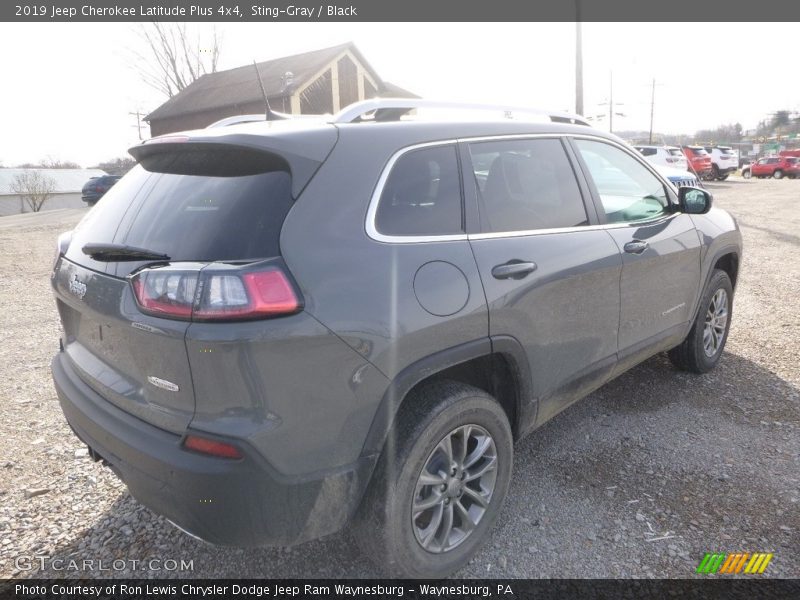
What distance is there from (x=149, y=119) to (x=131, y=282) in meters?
36.3

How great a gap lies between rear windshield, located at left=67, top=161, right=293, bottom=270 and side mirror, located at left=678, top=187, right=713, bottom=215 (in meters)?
2.82

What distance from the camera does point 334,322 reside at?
1832mm

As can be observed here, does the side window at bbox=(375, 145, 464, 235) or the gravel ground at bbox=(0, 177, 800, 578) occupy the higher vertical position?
the side window at bbox=(375, 145, 464, 235)

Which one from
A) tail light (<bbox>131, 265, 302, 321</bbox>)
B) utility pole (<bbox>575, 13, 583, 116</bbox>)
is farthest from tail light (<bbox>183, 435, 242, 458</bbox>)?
utility pole (<bbox>575, 13, 583, 116</bbox>)

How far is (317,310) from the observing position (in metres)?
1.81

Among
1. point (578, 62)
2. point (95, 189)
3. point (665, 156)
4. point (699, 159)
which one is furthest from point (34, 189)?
point (699, 159)

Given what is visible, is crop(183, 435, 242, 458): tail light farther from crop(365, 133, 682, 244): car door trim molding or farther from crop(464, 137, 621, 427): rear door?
crop(464, 137, 621, 427): rear door

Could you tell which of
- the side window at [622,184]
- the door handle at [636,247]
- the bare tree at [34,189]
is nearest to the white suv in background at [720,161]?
the side window at [622,184]

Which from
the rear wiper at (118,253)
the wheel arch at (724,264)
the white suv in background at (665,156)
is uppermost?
the rear wiper at (118,253)

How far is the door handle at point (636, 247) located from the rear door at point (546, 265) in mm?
127

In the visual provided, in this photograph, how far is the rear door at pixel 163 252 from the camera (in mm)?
1823

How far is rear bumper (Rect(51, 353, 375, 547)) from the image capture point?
1.77 metres

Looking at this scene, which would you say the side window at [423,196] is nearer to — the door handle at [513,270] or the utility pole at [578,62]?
the door handle at [513,270]

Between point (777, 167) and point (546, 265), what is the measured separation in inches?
1531
